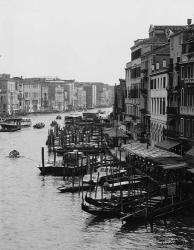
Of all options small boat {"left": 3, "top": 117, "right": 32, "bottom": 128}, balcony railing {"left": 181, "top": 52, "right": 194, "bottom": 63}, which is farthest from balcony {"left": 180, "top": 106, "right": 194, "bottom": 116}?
small boat {"left": 3, "top": 117, "right": 32, "bottom": 128}

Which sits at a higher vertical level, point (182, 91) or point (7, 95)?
point (182, 91)

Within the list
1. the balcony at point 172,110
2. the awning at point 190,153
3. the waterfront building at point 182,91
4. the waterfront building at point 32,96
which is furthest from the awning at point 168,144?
the waterfront building at point 32,96

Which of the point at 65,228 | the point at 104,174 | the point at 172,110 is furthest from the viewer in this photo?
the point at 172,110

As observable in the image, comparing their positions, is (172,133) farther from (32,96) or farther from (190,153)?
(32,96)

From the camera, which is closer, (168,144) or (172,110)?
(168,144)

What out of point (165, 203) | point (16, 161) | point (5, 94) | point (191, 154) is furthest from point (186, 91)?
point (5, 94)

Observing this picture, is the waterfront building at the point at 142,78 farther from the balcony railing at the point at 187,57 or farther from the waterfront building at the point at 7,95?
the waterfront building at the point at 7,95

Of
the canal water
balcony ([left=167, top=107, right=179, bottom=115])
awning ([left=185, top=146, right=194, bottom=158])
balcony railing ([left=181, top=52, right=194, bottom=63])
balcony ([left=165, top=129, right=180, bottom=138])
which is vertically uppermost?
balcony railing ([left=181, top=52, right=194, bottom=63])

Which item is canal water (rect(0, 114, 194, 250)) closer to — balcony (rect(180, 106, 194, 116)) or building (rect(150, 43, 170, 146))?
balcony (rect(180, 106, 194, 116))

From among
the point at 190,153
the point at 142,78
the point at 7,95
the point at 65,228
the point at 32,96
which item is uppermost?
the point at 142,78

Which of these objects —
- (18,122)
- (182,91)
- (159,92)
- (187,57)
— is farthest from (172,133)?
(18,122)

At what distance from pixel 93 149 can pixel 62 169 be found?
13.6m

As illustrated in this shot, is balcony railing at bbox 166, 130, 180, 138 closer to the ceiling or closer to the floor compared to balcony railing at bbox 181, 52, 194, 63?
closer to the floor

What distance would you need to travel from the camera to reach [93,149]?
5450 centimetres
